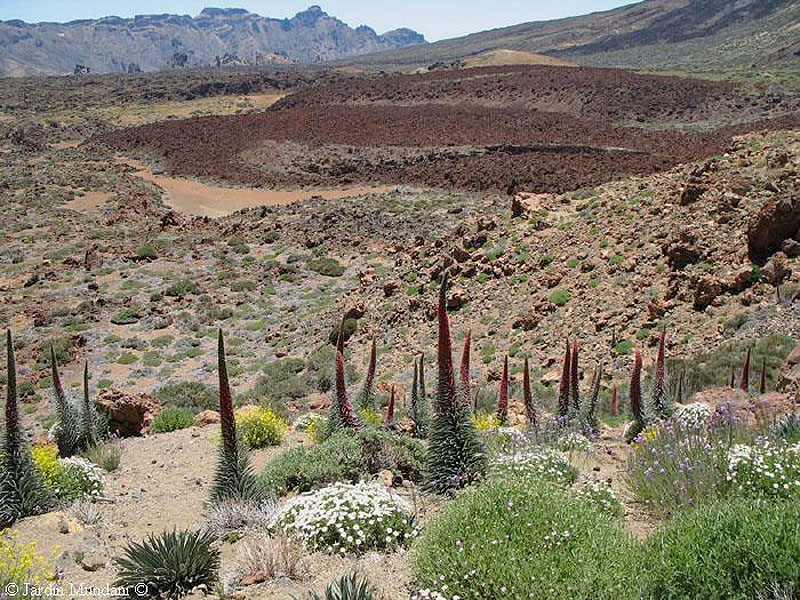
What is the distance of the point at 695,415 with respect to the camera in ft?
21.3

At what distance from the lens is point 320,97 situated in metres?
72.1

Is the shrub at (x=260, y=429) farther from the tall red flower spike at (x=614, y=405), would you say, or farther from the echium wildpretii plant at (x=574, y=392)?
the tall red flower spike at (x=614, y=405)

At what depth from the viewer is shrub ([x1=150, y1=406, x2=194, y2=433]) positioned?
34.1 ft

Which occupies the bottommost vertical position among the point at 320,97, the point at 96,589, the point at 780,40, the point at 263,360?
the point at 263,360

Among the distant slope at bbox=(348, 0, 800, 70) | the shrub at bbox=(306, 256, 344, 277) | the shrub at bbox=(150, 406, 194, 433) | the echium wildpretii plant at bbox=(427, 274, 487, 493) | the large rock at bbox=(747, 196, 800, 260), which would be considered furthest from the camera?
the distant slope at bbox=(348, 0, 800, 70)

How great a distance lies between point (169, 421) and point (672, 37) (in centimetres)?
13744

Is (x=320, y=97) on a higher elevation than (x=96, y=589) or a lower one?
higher

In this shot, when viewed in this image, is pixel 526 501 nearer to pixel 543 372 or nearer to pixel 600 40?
pixel 543 372

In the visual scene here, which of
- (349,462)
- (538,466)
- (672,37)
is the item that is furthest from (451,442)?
(672,37)

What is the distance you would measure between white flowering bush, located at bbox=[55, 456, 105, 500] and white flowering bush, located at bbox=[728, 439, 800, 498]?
6053mm

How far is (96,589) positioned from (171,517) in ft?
7.13

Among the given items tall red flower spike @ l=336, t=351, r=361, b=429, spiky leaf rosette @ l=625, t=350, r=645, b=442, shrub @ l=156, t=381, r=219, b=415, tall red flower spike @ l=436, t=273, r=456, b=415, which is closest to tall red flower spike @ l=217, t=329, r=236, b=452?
tall red flower spike @ l=336, t=351, r=361, b=429

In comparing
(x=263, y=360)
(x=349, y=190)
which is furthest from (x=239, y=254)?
(x=349, y=190)

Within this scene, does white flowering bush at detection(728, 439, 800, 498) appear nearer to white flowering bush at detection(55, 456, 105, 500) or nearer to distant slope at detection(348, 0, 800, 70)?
white flowering bush at detection(55, 456, 105, 500)
